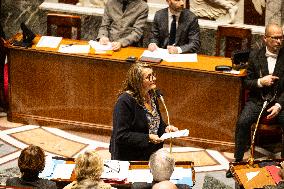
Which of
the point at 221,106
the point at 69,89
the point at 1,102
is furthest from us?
the point at 1,102

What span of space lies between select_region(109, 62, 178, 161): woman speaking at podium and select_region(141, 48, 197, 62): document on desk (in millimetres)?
1550

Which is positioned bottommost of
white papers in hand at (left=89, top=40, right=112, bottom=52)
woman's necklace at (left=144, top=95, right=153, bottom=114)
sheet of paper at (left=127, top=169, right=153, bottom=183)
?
sheet of paper at (left=127, top=169, right=153, bottom=183)

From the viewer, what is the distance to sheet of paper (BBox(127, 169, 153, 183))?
466cm

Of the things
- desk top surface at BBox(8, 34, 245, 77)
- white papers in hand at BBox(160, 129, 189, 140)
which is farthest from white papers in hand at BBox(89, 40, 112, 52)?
white papers in hand at BBox(160, 129, 189, 140)

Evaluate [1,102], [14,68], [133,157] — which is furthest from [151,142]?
[1,102]

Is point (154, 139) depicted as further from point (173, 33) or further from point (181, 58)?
point (173, 33)

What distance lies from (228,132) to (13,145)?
2367 mm

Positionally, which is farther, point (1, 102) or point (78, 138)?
point (1, 102)

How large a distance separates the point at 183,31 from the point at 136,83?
2.27 meters

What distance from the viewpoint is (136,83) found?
5.14 metres

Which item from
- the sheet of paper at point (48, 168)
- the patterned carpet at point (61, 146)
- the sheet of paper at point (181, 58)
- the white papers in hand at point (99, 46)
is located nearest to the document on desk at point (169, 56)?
the sheet of paper at point (181, 58)

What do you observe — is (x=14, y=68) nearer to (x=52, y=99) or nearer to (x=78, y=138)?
(x=52, y=99)

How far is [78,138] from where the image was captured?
7121mm

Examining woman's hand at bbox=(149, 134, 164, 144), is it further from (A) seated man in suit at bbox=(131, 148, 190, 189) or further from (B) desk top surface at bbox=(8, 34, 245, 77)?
(B) desk top surface at bbox=(8, 34, 245, 77)
